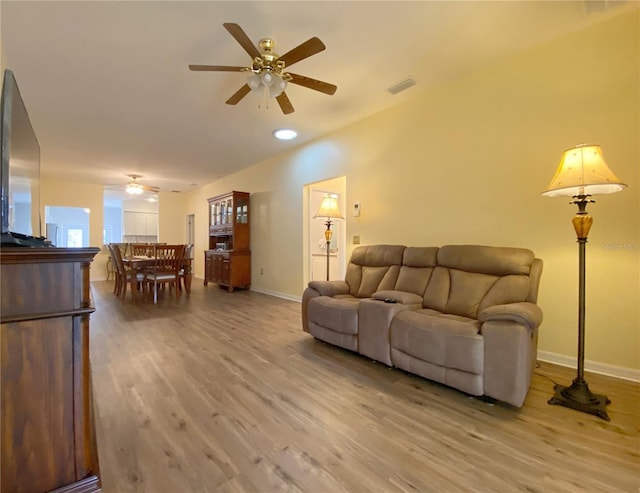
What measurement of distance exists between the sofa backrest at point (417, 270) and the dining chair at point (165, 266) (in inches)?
161

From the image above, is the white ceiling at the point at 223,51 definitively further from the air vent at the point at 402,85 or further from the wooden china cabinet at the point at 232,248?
the wooden china cabinet at the point at 232,248

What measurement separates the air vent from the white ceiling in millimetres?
59

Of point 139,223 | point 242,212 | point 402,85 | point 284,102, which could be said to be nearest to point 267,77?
point 284,102

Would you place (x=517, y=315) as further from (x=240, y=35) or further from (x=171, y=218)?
(x=171, y=218)

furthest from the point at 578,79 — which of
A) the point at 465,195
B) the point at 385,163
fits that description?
the point at 385,163

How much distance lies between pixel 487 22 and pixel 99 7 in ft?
9.09

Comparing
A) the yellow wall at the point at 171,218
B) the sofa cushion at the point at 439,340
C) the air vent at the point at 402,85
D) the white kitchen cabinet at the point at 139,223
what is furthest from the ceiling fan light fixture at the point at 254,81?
the white kitchen cabinet at the point at 139,223

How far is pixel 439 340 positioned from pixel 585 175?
1.35m

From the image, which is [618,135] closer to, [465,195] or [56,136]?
[465,195]

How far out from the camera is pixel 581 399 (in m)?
1.85

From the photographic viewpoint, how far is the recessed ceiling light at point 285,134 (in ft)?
14.1

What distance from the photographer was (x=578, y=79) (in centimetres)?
235

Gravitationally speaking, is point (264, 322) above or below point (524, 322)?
below

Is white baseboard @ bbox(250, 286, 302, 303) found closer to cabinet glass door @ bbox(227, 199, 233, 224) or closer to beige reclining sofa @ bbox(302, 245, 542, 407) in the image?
cabinet glass door @ bbox(227, 199, 233, 224)
